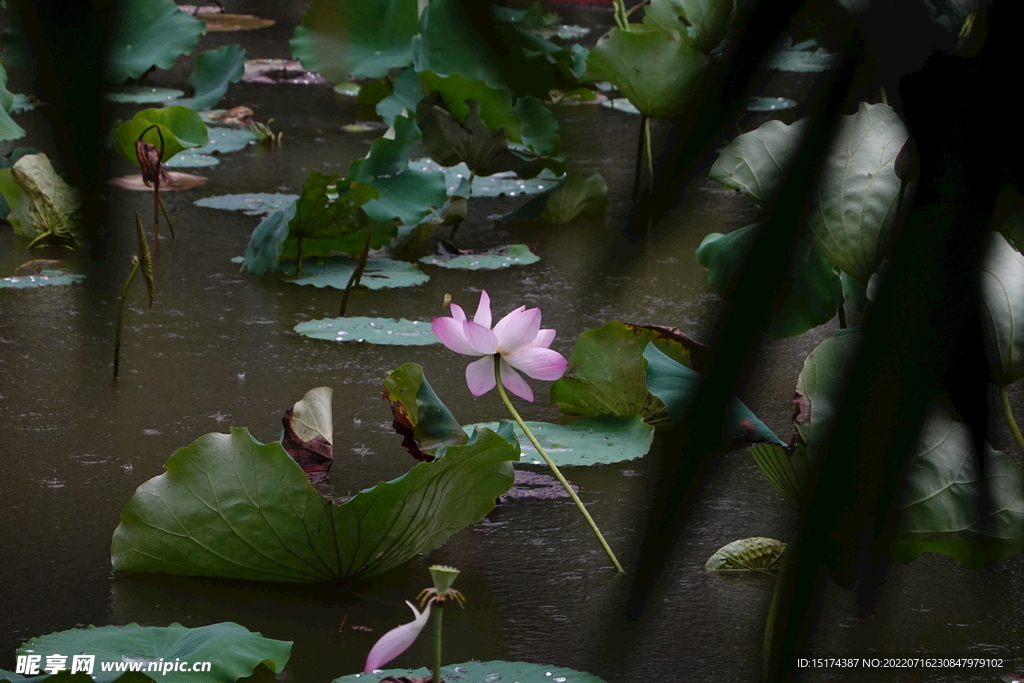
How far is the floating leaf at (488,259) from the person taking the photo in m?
1.83

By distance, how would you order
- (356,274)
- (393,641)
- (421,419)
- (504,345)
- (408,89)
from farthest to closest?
(408,89)
(356,274)
(421,419)
(504,345)
(393,641)

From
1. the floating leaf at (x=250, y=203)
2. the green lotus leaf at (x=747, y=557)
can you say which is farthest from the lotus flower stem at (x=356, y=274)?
the green lotus leaf at (x=747, y=557)

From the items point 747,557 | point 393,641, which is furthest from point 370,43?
point 393,641

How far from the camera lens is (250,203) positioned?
6.91 ft

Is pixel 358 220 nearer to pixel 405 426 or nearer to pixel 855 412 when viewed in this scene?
pixel 405 426

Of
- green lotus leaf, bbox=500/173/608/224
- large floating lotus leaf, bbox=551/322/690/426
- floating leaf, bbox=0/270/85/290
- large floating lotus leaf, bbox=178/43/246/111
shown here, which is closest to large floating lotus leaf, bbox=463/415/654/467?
large floating lotus leaf, bbox=551/322/690/426

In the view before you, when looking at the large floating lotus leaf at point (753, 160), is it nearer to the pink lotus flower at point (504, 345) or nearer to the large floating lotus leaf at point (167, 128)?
the pink lotus flower at point (504, 345)

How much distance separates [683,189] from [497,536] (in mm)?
786

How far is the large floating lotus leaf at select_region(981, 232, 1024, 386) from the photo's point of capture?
649 millimetres

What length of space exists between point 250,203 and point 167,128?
0.19 meters

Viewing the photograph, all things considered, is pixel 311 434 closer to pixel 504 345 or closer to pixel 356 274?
pixel 504 345

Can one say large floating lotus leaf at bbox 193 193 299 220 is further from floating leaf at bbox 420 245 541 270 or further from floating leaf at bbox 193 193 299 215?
floating leaf at bbox 420 245 541 270

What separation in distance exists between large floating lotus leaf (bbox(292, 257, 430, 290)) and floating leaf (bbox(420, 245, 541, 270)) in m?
0.05

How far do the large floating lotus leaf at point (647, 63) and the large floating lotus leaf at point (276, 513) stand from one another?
1.23 meters
